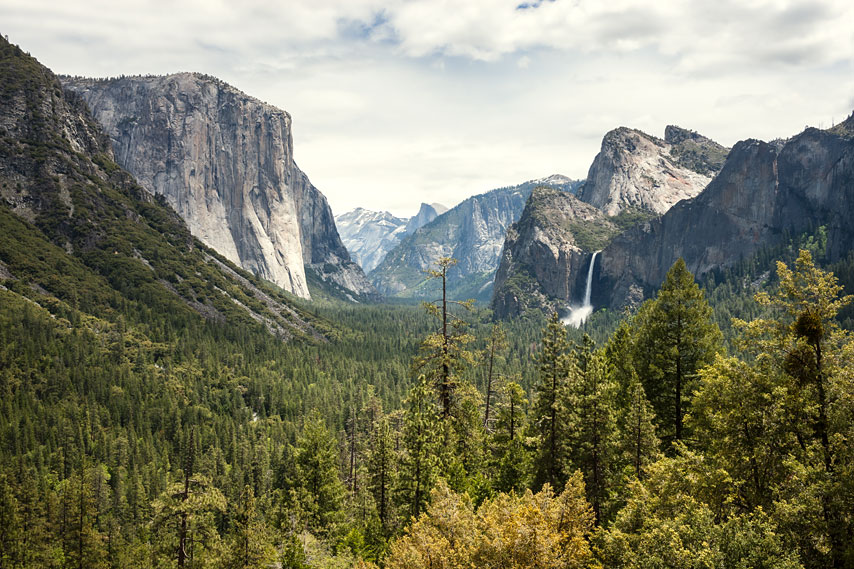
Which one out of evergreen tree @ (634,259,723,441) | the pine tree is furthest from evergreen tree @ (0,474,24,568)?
evergreen tree @ (634,259,723,441)

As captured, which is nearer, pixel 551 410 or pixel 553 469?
pixel 553 469

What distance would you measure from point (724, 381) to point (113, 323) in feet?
540

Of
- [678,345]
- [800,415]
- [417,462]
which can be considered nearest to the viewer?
[800,415]

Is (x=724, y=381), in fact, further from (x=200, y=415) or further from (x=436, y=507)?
(x=200, y=415)

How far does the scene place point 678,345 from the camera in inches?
1372

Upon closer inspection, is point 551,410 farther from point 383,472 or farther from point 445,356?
point 383,472

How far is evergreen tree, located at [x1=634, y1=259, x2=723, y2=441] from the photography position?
34312 mm

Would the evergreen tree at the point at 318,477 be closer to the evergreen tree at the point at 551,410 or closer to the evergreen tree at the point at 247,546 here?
the evergreen tree at the point at 247,546

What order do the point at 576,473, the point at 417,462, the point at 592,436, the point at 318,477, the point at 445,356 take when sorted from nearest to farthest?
the point at 576,473
the point at 592,436
the point at 417,462
the point at 445,356
the point at 318,477

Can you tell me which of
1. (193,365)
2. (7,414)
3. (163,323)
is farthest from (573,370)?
(163,323)

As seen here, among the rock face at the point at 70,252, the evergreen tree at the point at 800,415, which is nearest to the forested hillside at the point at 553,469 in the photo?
the evergreen tree at the point at 800,415

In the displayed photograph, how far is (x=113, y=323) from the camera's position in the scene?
500 ft

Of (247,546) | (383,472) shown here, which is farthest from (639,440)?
(247,546)

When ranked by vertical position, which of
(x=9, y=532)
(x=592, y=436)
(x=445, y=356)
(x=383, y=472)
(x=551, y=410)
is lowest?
(x=9, y=532)
